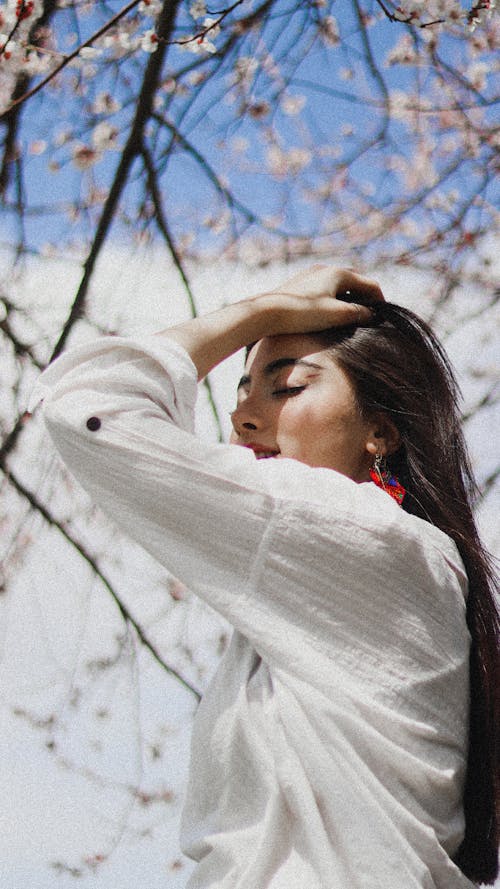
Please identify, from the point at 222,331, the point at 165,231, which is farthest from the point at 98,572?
the point at 222,331

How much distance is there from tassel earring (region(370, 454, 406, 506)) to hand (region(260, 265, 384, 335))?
269 mm

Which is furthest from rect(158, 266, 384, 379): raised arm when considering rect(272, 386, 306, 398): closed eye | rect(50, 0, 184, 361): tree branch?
rect(50, 0, 184, 361): tree branch

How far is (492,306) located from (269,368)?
2.27 metres

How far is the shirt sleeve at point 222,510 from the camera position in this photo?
1.37m

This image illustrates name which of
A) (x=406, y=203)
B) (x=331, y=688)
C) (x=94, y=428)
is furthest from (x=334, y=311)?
(x=406, y=203)

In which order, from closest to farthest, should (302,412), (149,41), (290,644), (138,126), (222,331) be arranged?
(290,644) < (222,331) < (302,412) < (138,126) < (149,41)

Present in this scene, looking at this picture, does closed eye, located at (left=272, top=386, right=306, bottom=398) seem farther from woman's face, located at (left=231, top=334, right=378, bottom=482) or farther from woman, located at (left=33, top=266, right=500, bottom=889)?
woman, located at (left=33, top=266, right=500, bottom=889)

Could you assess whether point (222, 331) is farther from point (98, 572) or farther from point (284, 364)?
point (98, 572)

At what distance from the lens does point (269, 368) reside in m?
1.80

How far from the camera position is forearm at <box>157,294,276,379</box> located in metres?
1.58

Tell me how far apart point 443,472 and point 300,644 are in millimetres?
545

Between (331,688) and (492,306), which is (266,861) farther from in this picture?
(492,306)

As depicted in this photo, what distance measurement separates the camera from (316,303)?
177 cm

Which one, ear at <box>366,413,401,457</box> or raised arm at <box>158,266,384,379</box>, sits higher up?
raised arm at <box>158,266,384,379</box>
